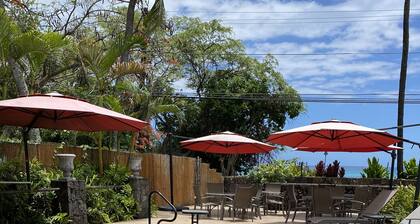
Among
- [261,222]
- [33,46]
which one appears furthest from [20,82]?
[261,222]

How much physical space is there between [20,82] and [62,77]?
4.43 metres

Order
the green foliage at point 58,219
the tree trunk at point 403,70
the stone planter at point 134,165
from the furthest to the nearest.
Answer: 1. the tree trunk at point 403,70
2. the stone planter at point 134,165
3. the green foliage at point 58,219

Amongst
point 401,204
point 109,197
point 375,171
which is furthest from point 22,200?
point 375,171

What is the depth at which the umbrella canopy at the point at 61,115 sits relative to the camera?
26.6ft

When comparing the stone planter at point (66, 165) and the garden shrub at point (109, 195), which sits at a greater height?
→ the stone planter at point (66, 165)

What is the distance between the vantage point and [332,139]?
12328 mm

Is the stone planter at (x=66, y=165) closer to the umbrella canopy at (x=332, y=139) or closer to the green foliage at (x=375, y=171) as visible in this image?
the umbrella canopy at (x=332, y=139)

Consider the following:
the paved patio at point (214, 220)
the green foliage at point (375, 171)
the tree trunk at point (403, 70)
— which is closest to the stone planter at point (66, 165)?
the paved patio at point (214, 220)

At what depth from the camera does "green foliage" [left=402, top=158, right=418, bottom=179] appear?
18.4 meters

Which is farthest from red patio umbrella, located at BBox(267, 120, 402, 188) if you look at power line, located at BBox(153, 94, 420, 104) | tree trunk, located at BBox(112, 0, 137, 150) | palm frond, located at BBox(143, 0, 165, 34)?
power line, located at BBox(153, 94, 420, 104)

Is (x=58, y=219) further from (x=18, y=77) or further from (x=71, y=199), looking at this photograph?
(x=18, y=77)

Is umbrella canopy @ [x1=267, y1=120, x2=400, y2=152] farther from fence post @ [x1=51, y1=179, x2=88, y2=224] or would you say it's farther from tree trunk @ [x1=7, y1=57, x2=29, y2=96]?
tree trunk @ [x1=7, y1=57, x2=29, y2=96]

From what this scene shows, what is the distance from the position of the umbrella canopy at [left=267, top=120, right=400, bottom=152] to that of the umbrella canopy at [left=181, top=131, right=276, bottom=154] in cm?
213

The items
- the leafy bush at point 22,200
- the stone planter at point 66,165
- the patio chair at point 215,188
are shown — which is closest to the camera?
the leafy bush at point 22,200
